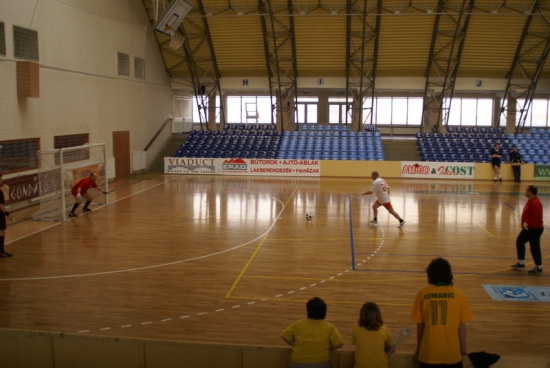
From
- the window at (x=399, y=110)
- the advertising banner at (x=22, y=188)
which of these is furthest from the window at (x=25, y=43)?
the window at (x=399, y=110)

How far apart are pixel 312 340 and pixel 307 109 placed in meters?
33.4

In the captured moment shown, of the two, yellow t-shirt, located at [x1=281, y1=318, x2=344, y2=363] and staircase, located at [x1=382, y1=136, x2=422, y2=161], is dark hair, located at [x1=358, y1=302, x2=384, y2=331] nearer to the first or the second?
yellow t-shirt, located at [x1=281, y1=318, x2=344, y2=363]

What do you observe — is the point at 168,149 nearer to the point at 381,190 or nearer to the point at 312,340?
the point at 381,190

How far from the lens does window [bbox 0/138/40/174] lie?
1745 cm

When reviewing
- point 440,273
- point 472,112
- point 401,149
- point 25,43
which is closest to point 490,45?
point 401,149

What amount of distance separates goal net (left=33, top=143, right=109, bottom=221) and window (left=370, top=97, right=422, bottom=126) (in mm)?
22848

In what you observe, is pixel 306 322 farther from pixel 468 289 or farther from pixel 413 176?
pixel 413 176

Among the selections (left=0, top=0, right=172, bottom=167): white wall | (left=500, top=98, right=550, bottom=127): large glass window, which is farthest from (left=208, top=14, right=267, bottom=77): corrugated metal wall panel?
(left=500, top=98, right=550, bottom=127): large glass window

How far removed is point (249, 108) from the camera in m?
39.0

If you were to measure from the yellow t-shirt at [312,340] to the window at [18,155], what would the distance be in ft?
48.3

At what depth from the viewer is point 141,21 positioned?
2834 centimetres

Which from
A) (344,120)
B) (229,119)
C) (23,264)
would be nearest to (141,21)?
(229,119)

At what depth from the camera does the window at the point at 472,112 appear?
37.6 metres

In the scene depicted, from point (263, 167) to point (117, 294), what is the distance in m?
19.0
